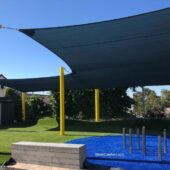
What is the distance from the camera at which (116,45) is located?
343 inches

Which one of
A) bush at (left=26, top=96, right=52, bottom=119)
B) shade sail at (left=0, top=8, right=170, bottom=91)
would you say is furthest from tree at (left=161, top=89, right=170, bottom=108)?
shade sail at (left=0, top=8, right=170, bottom=91)

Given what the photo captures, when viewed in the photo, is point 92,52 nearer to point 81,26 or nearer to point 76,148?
point 81,26

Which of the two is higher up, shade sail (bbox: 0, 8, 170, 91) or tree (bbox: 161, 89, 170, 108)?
shade sail (bbox: 0, 8, 170, 91)

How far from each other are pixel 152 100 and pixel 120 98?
2379cm

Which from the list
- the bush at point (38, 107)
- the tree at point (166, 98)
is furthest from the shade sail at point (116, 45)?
the tree at point (166, 98)

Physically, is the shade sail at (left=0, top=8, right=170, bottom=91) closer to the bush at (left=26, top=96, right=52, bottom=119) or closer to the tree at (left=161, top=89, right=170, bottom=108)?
the bush at (left=26, top=96, right=52, bottom=119)

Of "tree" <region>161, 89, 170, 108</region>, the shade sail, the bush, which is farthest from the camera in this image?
"tree" <region>161, 89, 170, 108</region>

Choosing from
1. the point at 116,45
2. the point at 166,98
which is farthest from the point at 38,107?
the point at 166,98

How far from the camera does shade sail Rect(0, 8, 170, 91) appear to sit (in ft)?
23.2

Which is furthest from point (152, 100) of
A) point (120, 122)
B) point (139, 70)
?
point (139, 70)

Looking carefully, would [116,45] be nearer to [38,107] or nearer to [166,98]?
[38,107]

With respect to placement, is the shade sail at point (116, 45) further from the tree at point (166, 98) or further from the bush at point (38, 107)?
the tree at point (166, 98)

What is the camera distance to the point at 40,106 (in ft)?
89.0

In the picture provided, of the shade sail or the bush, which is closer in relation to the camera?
the shade sail
